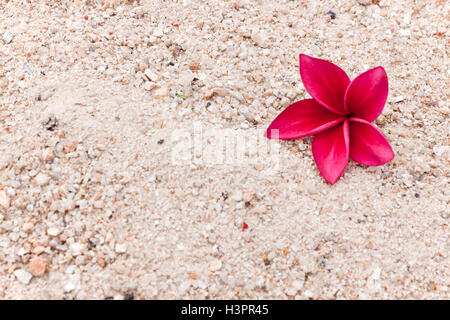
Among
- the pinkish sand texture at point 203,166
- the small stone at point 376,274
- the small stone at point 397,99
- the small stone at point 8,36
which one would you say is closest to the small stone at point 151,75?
the pinkish sand texture at point 203,166

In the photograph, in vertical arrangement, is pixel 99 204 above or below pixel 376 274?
above

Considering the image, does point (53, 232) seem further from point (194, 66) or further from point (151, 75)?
point (194, 66)

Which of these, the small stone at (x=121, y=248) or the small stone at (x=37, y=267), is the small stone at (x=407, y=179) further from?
the small stone at (x=37, y=267)

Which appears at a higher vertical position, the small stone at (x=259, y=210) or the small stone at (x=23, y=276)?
the small stone at (x=23, y=276)

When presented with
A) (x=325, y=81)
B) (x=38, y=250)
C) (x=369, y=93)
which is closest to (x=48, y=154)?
(x=38, y=250)

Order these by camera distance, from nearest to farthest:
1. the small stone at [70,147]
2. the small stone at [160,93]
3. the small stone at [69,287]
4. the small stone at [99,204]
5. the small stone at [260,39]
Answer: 1. the small stone at [69,287]
2. the small stone at [99,204]
3. the small stone at [70,147]
4. the small stone at [160,93]
5. the small stone at [260,39]

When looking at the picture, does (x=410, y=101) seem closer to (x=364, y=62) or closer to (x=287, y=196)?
(x=364, y=62)

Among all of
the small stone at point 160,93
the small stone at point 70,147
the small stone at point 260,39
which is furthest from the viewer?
the small stone at point 260,39
